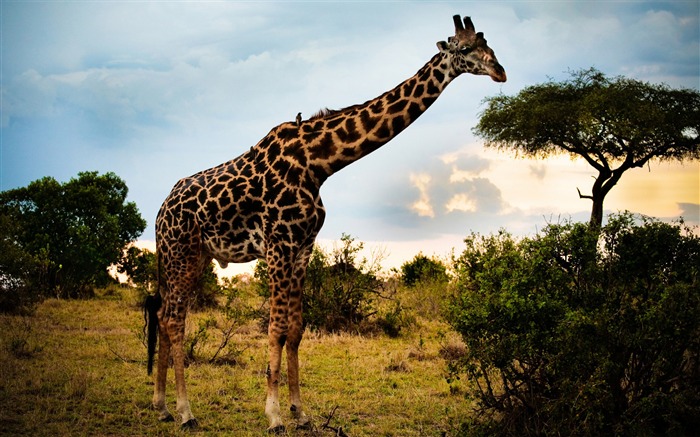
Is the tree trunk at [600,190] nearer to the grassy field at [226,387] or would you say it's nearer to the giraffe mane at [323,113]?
the grassy field at [226,387]

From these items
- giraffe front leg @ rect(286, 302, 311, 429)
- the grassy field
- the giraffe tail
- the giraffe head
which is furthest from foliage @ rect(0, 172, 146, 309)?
the giraffe head

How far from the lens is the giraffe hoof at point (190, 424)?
26.1ft

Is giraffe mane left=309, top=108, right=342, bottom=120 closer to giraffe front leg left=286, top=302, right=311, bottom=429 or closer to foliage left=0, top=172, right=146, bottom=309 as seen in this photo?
giraffe front leg left=286, top=302, right=311, bottom=429

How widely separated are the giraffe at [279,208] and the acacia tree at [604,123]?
18.1 metres

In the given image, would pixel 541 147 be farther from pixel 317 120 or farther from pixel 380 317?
pixel 317 120

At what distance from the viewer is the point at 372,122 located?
26.0 ft

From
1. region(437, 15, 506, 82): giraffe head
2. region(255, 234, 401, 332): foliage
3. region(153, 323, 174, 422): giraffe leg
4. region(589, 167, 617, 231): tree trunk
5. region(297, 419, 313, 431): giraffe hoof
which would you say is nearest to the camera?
region(437, 15, 506, 82): giraffe head

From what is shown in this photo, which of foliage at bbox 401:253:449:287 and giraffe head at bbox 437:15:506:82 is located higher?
giraffe head at bbox 437:15:506:82

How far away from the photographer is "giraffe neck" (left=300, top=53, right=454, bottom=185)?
304 inches

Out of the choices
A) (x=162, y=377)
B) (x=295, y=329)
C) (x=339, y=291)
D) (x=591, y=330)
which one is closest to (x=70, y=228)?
(x=339, y=291)

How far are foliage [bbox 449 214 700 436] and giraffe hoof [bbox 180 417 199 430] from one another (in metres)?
3.20

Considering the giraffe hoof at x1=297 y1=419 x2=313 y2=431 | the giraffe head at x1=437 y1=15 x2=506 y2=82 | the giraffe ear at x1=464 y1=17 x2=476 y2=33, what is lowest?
the giraffe hoof at x1=297 y1=419 x2=313 y2=431

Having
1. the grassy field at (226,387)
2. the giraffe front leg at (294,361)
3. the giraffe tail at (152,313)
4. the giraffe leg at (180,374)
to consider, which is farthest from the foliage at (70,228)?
the giraffe front leg at (294,361)

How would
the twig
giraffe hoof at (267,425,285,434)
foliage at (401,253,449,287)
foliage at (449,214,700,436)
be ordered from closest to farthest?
foliage at (449,214,700,436), the twig, giraffe hoof at (267,425,285,434), foliage at (401,253,449,287)
